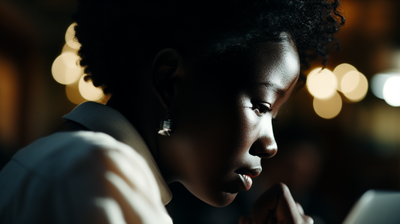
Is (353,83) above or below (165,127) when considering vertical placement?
below

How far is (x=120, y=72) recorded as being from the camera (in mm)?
925

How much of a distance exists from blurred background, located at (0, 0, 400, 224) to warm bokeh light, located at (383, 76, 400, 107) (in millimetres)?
16

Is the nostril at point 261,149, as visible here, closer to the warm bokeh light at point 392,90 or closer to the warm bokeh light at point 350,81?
the warm bokeh light at point 350,81

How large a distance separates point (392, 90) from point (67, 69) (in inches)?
215

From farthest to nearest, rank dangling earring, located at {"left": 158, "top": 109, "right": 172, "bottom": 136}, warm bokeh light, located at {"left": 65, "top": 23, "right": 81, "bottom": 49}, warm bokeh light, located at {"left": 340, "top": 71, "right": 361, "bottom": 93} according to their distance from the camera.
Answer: warm bokeh light, located at {"left": 340, "top": 71, "right": 361, "bottom": 93} < warm bokeh light, located at {"left": 65, "top": 23, "right": 81, "bottom": 49} < dangling earring, located at {"left": 158, "top": 109, "right": 172, "bottom": 136}

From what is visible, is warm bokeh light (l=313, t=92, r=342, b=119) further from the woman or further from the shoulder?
the shoulder

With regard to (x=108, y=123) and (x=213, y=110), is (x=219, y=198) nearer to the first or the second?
(x=213, y=110)

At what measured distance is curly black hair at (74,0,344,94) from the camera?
0.86 metres

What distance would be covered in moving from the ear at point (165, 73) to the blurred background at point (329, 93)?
3.84m

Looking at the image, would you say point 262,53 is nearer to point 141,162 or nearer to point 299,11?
point 299,11

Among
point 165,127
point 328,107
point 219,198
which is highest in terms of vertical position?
point 165,127

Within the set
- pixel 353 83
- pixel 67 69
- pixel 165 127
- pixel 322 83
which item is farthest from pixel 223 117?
pixel 353 83

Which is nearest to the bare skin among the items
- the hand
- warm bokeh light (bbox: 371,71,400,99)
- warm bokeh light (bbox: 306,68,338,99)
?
the hand

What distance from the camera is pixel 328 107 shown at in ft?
21.1
